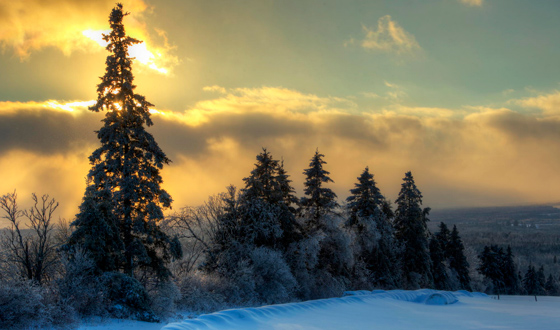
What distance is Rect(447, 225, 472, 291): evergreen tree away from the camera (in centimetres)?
5849

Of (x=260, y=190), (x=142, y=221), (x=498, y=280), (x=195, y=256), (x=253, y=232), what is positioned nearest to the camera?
(x=142, y=221)

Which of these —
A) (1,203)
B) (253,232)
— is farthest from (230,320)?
(253,232)

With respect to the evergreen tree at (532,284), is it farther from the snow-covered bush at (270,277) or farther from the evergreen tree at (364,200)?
the snow-covered bush at (270,277)

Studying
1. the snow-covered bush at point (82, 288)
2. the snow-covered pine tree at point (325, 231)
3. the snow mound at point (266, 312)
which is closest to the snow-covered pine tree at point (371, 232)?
the snow-covered pine tree at point (325, 231)

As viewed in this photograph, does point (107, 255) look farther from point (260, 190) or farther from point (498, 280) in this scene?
point (498, 280)

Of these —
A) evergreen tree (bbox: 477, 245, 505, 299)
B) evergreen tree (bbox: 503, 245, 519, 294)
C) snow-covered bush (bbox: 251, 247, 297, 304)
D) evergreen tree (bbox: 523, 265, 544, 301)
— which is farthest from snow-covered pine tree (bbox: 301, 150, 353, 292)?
evergreen tree (bbox: 523, 265, 544, 301)

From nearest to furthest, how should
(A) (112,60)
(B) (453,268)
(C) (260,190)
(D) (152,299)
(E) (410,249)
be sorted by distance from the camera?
(D) (152,299), (A) (112,60), (C) (260,190), (E) (410,249), (B) (453,268)

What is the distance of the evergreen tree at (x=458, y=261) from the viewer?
58.5 meters

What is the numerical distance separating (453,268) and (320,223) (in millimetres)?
34888

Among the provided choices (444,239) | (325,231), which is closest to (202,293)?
(325,231)

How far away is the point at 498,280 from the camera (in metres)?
63.7

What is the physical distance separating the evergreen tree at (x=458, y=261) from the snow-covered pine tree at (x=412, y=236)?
13.5 meters

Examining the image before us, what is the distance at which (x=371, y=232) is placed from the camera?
40.2 meters

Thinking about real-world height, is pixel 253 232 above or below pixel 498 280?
above
